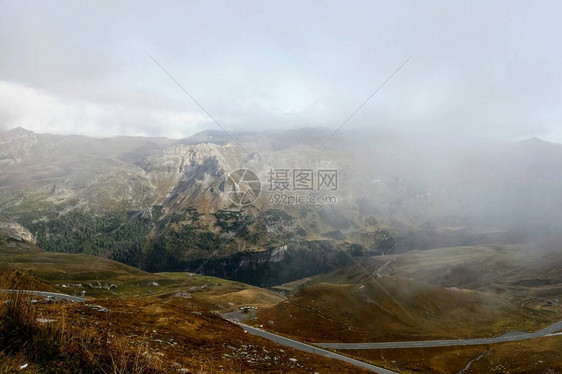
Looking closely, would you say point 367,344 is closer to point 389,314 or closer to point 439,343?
point 439,343

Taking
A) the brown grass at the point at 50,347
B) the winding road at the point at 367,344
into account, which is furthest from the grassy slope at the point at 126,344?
the winding road at the point at 367,344

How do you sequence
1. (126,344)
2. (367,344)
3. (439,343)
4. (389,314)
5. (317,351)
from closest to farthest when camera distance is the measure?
(126,344) → (317,351) → (367,344) → (439,343) → (389,314)

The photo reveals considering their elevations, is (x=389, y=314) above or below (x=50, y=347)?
below

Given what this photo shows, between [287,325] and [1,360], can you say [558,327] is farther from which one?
[1,360]

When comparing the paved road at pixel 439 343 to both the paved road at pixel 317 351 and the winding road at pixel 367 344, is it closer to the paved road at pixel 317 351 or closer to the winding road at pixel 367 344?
the winding road at pixel 367 344

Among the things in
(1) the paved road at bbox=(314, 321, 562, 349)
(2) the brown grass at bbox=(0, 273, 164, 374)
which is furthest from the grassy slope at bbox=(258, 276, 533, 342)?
(2) the brown grass at bbox=(0, 273, 164, 374)

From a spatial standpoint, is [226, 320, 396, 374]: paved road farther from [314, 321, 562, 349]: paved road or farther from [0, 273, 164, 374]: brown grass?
[0, 273, 164, 374]: brown grass

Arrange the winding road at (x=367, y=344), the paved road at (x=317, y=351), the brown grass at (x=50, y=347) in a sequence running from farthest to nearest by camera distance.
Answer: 1. the winding road at (x=367, y=344)
2. the paved road at (x=317, y=351)
3. the brown grass at (x=50, y=347)

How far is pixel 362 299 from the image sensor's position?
126062 millimetres

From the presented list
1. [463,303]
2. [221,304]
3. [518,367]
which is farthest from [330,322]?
[463,303]

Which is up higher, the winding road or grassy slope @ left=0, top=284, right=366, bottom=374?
grassy slope @ left=0, top=284, right=366, bottom=374

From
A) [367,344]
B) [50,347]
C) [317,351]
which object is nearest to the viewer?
[50,347]

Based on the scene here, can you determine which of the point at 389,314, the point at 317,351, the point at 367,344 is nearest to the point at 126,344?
the point at 317,351

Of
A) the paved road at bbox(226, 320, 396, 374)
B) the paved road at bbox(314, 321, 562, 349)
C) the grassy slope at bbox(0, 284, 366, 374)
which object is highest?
the grassy slope at bbox(0, 284, 366, 374)
